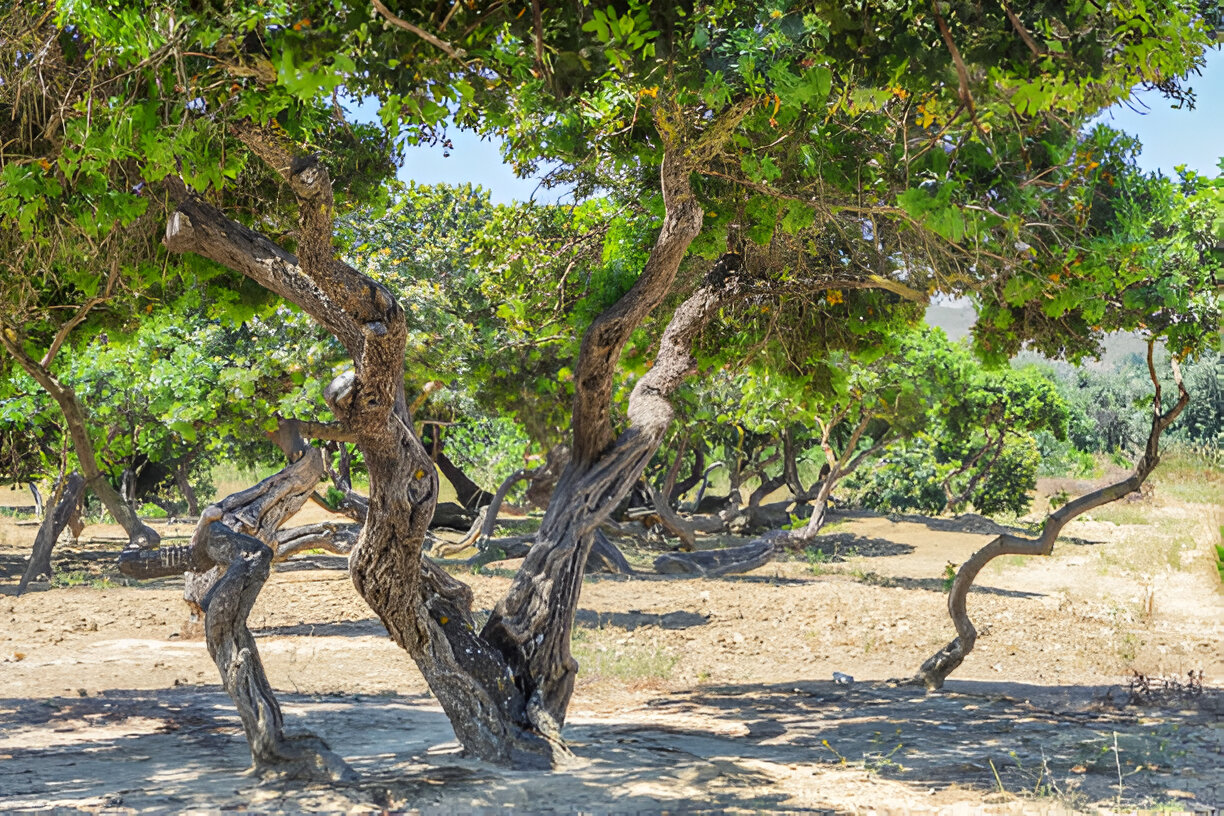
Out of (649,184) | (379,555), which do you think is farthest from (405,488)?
(649,184)

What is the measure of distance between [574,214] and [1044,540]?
14.7 feet

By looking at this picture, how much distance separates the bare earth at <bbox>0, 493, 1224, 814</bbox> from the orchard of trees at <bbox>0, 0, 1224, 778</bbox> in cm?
61

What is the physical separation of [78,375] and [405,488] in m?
12.1

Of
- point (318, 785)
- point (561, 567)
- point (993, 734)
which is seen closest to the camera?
point (318, 785)

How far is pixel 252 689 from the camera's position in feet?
17.2

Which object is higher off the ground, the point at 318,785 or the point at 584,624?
the point at 318,785

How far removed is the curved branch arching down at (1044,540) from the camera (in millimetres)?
7383

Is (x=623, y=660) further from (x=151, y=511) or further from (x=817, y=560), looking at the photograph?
(x=151, y=511)

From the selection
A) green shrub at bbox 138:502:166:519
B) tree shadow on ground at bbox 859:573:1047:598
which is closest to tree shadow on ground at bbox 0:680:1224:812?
tree shadow on ground at bbox 859:573:1047:598

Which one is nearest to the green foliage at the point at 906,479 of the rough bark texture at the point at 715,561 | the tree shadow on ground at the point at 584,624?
the rough bark texture at the point at 715,561

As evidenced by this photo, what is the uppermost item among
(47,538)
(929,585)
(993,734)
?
(47,538)

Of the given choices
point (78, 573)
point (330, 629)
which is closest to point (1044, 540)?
point (330, 629)

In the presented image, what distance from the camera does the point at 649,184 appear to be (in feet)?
24.3

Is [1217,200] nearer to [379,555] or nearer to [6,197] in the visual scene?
[379,555]
